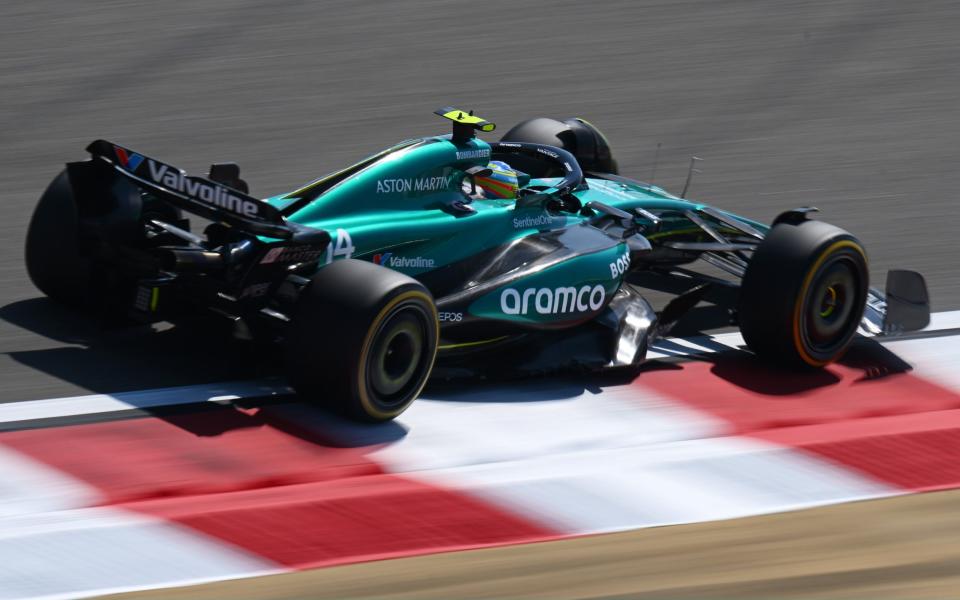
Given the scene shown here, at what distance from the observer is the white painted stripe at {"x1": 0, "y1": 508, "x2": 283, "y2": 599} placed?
4.32m

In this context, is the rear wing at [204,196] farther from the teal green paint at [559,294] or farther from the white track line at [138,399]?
the teal green paint at [559,294]

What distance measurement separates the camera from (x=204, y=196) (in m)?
5.79

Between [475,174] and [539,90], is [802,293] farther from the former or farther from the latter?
[539,90]

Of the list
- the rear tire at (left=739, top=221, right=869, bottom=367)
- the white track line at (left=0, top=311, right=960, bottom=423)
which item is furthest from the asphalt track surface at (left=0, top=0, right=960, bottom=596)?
the white track line at (left=0, top=311, right=960, bottom=423)

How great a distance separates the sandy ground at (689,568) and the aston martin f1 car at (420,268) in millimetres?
1141

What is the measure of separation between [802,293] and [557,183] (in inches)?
52.5

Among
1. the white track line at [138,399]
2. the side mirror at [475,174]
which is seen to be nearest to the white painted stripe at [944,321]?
the side mirror at [475,174]

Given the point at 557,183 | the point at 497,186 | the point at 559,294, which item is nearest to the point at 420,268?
the point at 559,294

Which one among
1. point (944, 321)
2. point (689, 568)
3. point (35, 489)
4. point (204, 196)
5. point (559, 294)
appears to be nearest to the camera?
point (689, 568)

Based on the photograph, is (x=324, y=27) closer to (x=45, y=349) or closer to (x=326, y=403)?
(x=45, y=349)

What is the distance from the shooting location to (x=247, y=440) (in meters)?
5.51

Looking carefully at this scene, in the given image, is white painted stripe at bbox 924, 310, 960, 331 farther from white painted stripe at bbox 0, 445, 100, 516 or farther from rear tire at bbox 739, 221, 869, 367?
white painted stripe at bbox 0, 445, 100, 516

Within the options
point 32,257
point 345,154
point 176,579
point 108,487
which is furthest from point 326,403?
point 345,154

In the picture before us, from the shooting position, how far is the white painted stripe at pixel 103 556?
14.2 ft
